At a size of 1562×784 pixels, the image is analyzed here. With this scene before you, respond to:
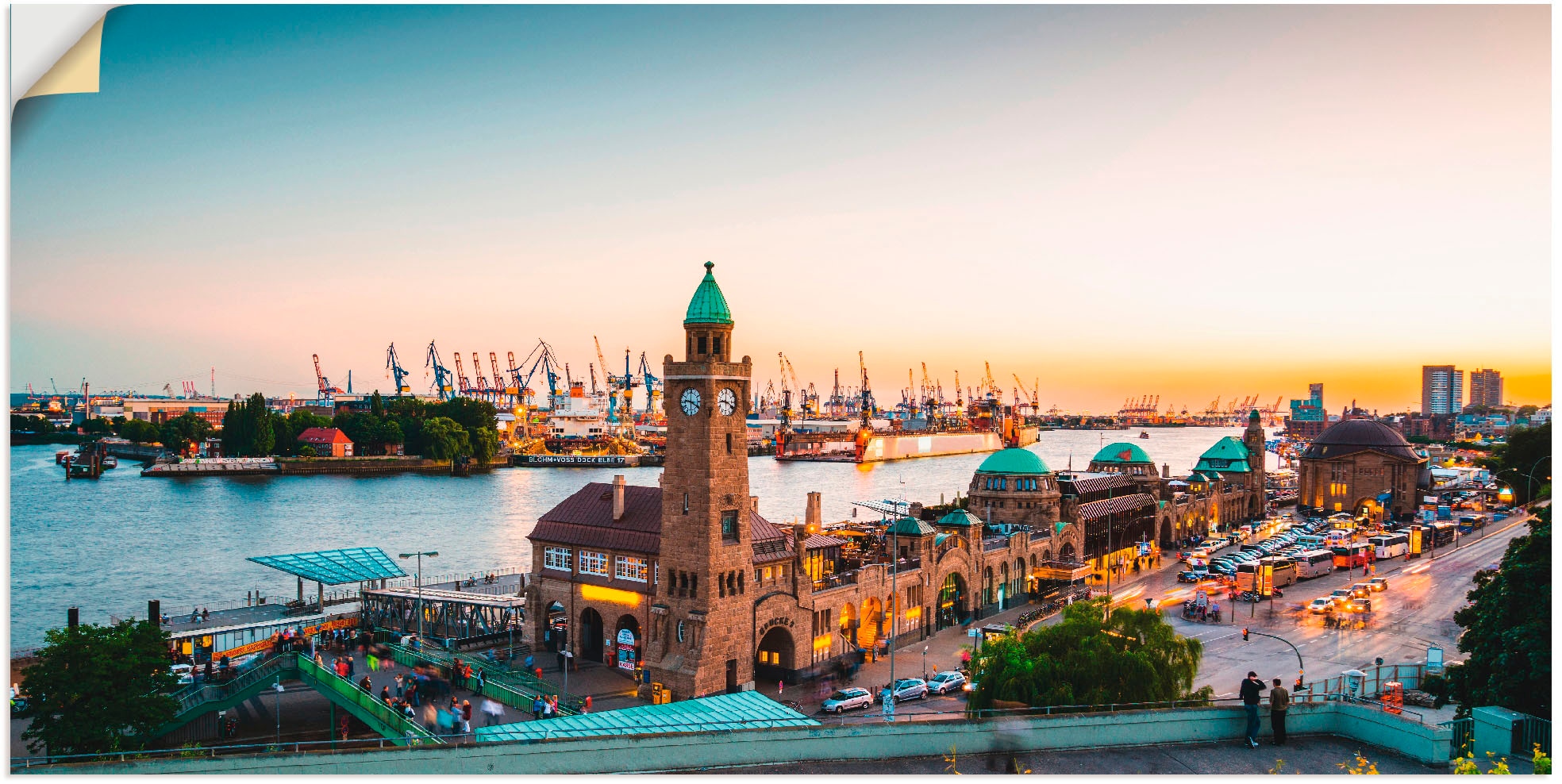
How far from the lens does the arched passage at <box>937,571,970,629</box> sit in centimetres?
4097

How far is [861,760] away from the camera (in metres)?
10.3

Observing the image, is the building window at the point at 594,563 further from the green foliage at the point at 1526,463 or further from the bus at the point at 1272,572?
Result: the green foliage at the point at 1526,463

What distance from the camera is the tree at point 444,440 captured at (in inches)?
5221

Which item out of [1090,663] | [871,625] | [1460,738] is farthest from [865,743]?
[871,625]

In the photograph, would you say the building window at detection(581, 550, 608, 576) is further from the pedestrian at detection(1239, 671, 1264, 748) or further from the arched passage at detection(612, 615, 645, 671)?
the pedestrian at detection(1239, 671, 1264, 748)

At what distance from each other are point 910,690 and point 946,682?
1502 mm

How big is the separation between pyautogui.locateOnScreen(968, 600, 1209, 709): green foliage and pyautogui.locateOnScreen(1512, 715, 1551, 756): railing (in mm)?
9739

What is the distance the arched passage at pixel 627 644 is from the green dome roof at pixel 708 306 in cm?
977

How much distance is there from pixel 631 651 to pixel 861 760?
71.6 ft

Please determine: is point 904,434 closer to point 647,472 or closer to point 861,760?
point 647,472

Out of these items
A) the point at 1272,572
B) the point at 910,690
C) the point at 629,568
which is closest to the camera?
the point at 910,690

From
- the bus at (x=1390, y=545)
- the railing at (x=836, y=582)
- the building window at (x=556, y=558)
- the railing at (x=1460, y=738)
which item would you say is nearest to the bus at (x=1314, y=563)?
the bus at (x=1390, y=545)

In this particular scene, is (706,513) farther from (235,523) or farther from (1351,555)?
(235,523)

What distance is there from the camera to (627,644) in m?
31.2
